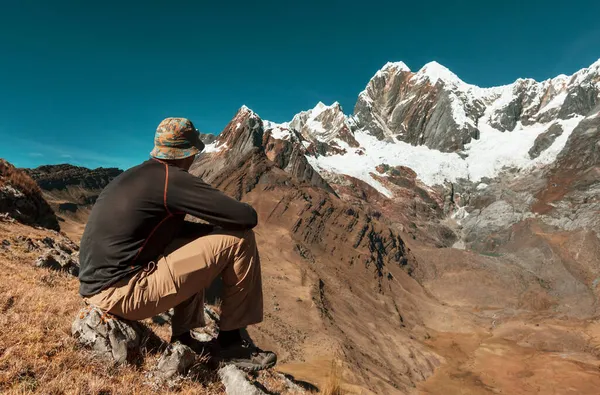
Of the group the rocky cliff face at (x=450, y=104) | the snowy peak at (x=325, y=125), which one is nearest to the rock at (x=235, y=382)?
the snowy peak at (x=325, y=125)

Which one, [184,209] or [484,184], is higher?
[484,184]

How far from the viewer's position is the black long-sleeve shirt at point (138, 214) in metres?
3.53

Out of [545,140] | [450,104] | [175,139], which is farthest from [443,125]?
[175,139]

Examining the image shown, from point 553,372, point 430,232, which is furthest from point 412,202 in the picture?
point 553,372

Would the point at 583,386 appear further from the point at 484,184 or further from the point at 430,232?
the point at 484,184

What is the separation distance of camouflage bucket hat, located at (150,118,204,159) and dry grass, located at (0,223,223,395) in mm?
2229

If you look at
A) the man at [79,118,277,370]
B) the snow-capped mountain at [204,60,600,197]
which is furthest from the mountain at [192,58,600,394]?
the man at [79,118,277,370]

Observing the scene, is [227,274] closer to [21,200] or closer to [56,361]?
[56,361]

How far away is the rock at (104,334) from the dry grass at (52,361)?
0.09m

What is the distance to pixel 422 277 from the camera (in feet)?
237

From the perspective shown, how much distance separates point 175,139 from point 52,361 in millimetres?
2513

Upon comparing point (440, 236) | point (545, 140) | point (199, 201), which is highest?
point (545, 140)

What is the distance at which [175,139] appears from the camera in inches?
157

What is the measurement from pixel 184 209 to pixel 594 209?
348 ft
